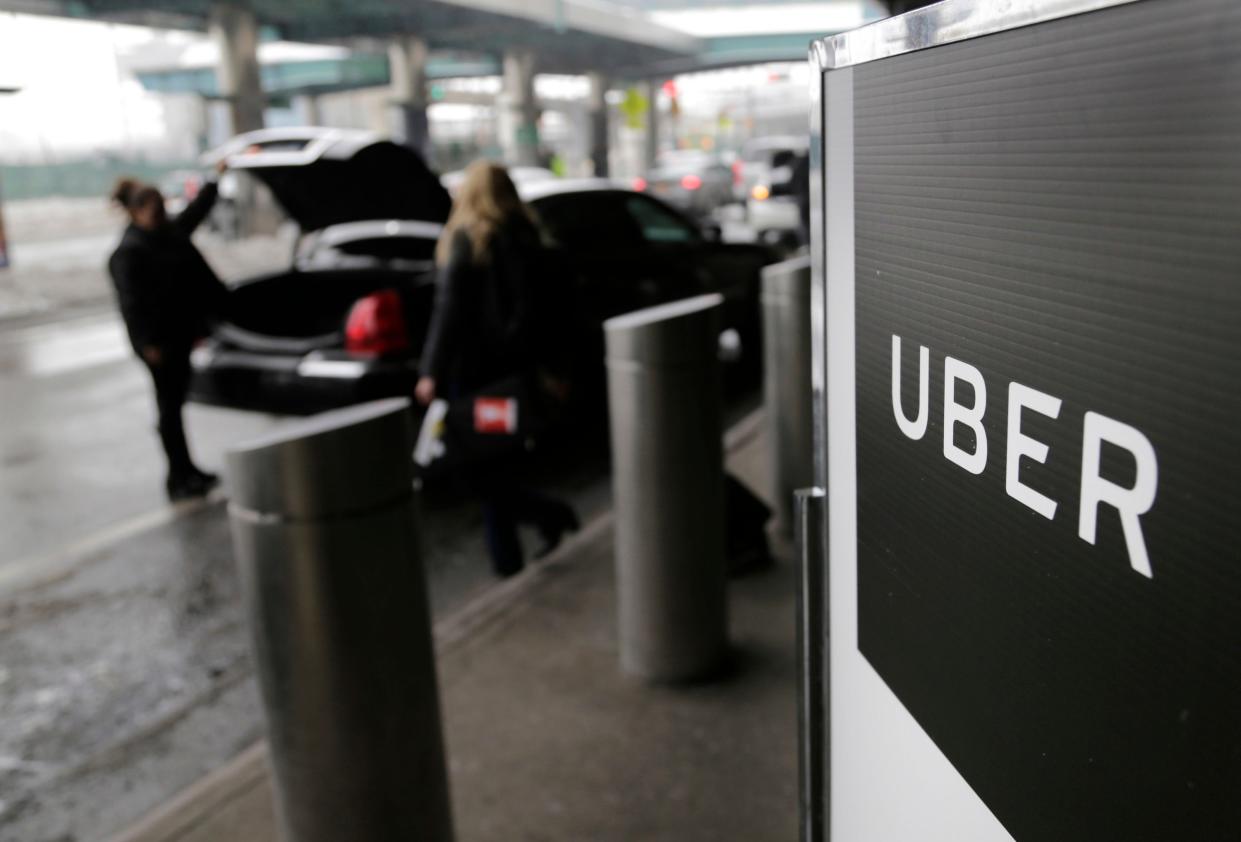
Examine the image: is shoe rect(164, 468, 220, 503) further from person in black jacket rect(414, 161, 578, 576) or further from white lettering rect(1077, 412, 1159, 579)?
white lettering rect(1077, 412, 1159, 579)

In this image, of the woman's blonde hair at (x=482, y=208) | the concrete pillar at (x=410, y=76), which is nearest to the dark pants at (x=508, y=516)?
the woman's blonde hair at (x=482, y=208)

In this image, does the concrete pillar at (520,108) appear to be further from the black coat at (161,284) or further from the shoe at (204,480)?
the shoe at (204,480)

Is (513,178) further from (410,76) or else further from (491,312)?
(410,76)

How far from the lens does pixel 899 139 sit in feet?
4.03

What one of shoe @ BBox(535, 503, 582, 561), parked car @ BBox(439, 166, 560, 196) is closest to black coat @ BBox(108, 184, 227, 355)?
parked car @ BBox(439, 166, 560, 196)

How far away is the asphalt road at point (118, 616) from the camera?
3758 millimetres

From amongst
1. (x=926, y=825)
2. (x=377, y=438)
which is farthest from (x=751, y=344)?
(x=926, y=825)

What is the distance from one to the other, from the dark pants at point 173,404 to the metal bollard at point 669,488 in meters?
3.68

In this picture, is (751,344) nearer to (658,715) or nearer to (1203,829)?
(658,715)

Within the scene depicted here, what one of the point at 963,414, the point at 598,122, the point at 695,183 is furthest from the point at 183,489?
the point at 598,122

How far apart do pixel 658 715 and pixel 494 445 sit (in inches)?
62.5

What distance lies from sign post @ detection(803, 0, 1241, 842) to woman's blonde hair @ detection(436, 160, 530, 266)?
344 cm

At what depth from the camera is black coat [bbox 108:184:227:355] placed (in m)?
6.32

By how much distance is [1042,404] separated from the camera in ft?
3.19
